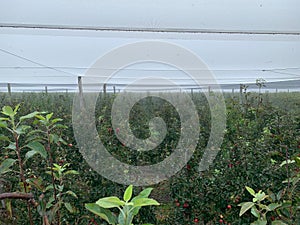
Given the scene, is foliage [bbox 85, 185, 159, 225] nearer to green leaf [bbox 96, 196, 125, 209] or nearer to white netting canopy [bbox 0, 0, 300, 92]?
green leaf [bbox 96, 196, 125, 209]

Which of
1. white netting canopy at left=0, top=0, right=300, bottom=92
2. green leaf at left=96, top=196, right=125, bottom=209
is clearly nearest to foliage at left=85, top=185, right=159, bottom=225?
green leaf at left=96, top=196, right=125, bottom=209

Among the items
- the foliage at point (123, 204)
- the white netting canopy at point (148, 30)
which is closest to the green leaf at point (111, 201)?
the foliage at point (123, 204)

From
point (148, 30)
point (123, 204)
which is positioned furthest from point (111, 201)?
point (148, 30)

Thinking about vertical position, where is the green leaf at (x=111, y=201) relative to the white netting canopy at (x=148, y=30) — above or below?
below

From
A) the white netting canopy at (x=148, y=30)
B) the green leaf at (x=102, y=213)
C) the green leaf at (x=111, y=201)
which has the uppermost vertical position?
the white netting canopy at (x=148, y=30)

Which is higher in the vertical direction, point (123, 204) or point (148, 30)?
point (148, 30)

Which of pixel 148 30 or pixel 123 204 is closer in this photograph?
pixel 123 204

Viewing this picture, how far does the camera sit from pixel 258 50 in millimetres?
4406

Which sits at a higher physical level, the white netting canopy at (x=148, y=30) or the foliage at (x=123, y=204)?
the white netting canopy at (x=148, y=30)

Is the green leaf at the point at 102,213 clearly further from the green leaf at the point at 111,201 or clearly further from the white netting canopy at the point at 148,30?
the white netting canopy at the point at 148,30

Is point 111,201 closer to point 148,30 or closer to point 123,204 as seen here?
point 123,204

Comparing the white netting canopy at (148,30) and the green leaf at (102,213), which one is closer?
the green leaf at (102,213)

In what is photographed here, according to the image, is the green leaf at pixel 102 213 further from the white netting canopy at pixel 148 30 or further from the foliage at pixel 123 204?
the white netting canopy at pixel 148 30

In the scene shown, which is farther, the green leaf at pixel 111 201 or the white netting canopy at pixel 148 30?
the white netting canopy at pixel 148 30
